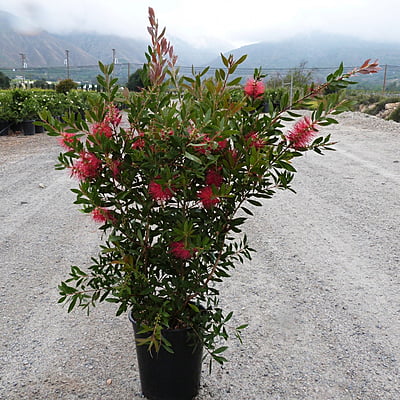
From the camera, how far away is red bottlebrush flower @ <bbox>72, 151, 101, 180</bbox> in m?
1.65

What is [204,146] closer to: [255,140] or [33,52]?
[255,140]

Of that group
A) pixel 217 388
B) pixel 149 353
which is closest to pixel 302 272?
pixel 217 388

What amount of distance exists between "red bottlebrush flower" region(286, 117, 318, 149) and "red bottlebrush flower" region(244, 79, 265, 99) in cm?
18

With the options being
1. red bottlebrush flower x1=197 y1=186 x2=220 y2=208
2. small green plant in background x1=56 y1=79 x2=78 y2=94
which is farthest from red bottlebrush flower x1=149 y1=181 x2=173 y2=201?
small green plant in background x1=56 y1=79 x2=78 y2=94

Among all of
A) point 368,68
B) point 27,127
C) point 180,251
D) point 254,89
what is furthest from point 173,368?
point 27,127

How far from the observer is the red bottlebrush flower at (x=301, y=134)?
5.36 ft

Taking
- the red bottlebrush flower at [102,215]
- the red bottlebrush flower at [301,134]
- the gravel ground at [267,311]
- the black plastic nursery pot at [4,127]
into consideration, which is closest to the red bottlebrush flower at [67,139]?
the red bottlebrush flower at [102,215]

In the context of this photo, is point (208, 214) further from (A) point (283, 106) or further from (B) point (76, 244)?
(B) point (76, 244)

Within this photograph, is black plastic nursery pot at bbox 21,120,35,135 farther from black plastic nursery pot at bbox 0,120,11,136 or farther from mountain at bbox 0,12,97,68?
mountain at bbox 0,12,97,68

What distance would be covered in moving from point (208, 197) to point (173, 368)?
0.84m

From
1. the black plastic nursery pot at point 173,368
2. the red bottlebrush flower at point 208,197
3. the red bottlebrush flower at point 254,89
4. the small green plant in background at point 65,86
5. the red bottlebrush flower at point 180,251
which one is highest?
the red bottlebrush flower at point 254,89

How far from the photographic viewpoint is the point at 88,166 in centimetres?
165

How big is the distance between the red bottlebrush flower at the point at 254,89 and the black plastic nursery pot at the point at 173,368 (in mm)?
976

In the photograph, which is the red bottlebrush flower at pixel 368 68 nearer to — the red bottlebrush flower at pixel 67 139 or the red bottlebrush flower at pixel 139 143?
the red bottlebrush flower at pixel 139 143
